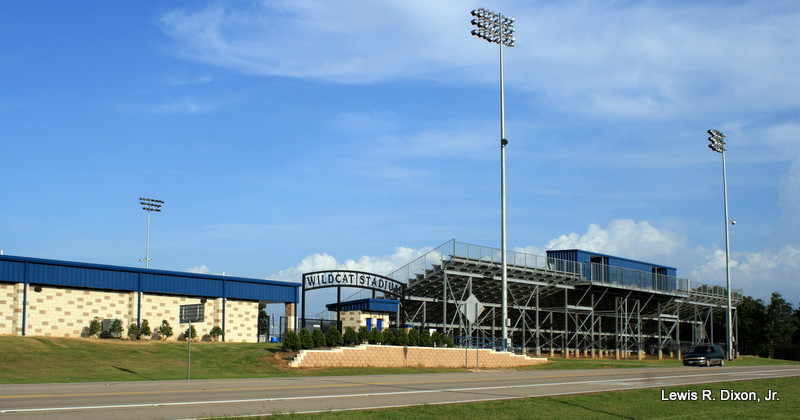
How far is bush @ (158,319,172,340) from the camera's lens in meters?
41.3

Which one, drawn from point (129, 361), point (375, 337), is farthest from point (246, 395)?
point (375, 337)

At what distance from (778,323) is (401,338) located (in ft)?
253

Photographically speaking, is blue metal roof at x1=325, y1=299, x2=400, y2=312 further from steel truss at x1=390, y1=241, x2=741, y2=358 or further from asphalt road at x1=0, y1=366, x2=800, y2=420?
asphalt road at x1=0, y1=366, x2=800, y2=420

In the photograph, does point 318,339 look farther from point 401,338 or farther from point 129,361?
point 129,361

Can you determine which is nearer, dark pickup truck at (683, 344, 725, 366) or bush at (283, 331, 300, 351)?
bush at (283, 331, 300, 351)

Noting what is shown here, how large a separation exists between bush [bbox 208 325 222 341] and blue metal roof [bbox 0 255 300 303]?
2.05 m

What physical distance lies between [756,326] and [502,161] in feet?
227

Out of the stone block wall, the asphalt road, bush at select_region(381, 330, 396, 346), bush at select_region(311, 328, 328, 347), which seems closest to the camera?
the asphalt road

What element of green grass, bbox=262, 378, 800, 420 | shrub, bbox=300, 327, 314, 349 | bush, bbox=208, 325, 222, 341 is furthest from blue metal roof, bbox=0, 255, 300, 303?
green grass, bbox=262, 378, 800, 420

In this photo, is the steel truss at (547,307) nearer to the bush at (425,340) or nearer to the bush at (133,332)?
the bush at (425,340)

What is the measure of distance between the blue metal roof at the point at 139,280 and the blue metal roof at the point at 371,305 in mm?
4329

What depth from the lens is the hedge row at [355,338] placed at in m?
34.8

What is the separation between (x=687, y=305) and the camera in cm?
8112

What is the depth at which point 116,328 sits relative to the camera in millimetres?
38844
